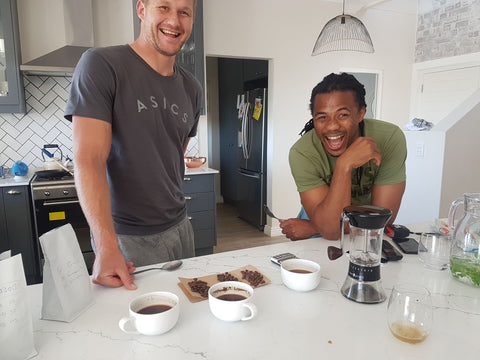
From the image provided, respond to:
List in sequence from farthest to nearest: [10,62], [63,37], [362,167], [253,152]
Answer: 1. [253,152]
2. [63,37]
3. [10,62]
4. [362,167]

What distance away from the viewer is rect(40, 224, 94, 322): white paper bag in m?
0.78

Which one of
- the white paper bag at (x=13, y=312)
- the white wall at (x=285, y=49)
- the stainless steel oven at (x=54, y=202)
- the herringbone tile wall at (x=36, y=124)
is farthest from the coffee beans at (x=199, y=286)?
the white wall at (x=285, y=49)

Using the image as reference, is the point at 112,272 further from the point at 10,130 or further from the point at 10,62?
the point at 10,130

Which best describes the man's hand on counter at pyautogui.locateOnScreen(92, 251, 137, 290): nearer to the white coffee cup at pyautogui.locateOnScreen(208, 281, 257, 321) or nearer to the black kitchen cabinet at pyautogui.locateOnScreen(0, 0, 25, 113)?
the white coffee cup at pyautogui.locateOnScreen(208, 281, 257, 321)

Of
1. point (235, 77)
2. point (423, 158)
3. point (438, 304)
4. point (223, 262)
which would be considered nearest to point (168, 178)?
point (223, 262)

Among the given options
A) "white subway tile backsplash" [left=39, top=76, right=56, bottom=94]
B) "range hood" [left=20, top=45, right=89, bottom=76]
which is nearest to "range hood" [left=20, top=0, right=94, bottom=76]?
"range hood" [left=20, top=45, right=89, bottom=76]

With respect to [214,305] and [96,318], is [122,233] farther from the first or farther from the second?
[214,305]

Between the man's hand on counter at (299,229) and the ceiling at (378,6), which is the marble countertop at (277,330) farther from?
the ceiling at (378,6)

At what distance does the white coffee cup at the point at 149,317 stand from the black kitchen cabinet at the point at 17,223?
2372mm

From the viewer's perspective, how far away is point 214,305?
80 cm

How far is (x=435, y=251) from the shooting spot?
118cm

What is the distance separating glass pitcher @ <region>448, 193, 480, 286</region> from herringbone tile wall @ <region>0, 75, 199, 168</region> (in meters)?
3.31

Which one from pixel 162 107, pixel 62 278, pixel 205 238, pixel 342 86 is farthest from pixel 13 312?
pixel 205 238

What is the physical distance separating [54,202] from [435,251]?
8.67 feet
